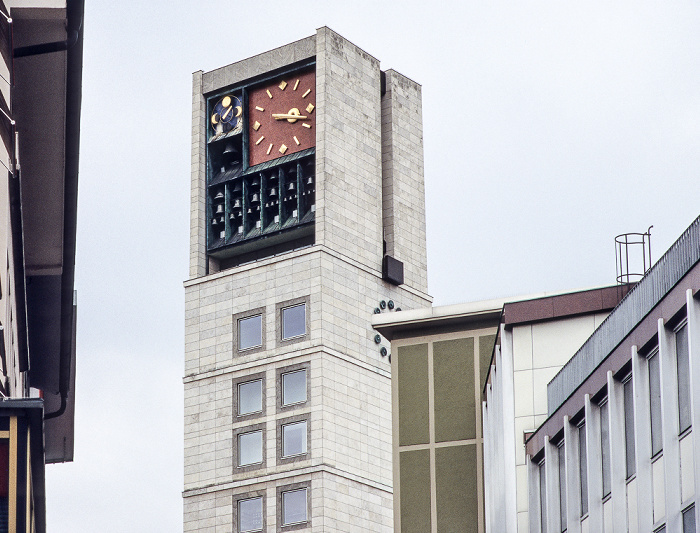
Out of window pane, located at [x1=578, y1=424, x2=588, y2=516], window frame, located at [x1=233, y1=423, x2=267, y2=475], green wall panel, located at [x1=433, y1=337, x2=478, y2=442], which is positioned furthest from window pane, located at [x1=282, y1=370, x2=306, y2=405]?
window pane, located at [x1=578, y1=424, x2=588, y2=516]

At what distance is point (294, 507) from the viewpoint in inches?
4013

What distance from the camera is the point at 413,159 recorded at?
386ft

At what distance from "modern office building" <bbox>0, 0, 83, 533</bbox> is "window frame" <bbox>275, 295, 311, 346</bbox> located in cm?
6000

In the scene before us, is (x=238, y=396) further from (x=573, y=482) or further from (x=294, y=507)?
(x=573, y=482)

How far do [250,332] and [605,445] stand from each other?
75608mm

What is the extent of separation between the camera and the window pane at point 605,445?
33688 millimetres

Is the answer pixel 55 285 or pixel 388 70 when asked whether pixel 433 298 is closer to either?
pixel 388 70

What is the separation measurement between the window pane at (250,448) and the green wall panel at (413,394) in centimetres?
4890

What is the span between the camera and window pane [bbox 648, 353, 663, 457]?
29.6 m

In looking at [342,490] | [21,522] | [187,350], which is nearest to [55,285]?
[21,522]

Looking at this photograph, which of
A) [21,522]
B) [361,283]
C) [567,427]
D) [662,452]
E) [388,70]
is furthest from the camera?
[388,70]

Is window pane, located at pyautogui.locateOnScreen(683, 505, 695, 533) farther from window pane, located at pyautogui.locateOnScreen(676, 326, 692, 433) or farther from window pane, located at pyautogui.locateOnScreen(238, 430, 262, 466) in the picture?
window pane, located at pyautogui.locateOnScreen(238, 430, 262, 466)

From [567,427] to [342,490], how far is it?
66.4 m

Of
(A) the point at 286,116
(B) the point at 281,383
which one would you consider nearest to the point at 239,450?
(B) the point at 281,383
